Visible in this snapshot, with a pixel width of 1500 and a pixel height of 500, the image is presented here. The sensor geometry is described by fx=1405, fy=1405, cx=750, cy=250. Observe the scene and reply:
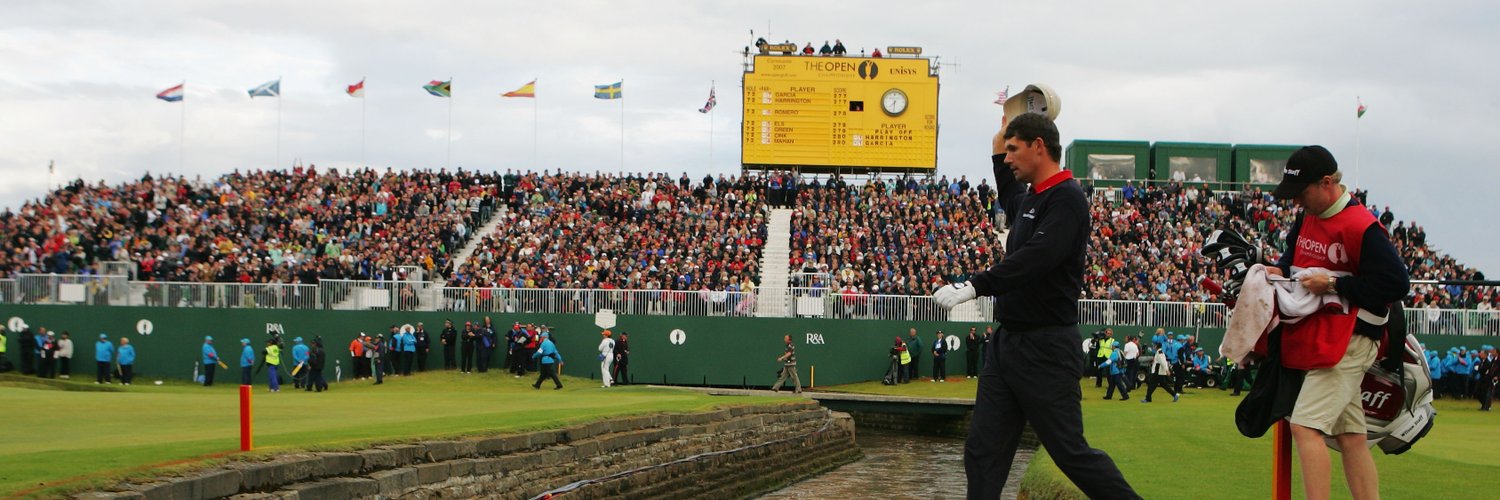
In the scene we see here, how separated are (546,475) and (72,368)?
28988mm

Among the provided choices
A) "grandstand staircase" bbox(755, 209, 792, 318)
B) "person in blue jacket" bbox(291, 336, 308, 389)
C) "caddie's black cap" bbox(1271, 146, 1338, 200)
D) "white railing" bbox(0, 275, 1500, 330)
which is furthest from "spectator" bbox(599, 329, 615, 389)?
"caddie's black cap" bbox(1271, 146, 1338, 200)

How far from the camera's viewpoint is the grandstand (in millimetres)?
38969

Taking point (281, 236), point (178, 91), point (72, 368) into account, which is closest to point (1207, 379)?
point (281, 236)

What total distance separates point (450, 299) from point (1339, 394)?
34.3m

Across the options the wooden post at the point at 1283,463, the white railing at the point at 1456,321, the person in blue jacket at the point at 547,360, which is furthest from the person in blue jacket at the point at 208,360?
the wooden post at the point at 1283,463

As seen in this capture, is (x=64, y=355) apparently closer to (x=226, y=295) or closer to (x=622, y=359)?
(x=226, y=295)

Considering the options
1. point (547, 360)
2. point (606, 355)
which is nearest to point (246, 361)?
point (547, 360)

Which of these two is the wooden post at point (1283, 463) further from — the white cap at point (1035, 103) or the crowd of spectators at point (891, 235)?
the crowd of spectators at point (891, 235)

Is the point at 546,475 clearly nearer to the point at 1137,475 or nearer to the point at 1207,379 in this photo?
the point at 1137,475

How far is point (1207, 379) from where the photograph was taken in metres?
36.6

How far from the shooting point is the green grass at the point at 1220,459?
12.3 metres

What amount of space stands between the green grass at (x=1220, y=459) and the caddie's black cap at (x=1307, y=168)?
4.99 metres

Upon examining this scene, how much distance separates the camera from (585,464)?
17266 millimetres

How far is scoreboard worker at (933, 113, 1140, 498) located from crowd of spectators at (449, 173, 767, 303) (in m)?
32.5
